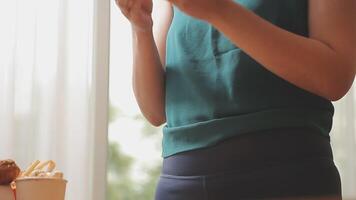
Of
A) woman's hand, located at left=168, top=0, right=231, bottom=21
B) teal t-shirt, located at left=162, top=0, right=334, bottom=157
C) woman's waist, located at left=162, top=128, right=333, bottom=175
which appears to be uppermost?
woman's hand, located at left=168, top=0, right=231, bottom=21

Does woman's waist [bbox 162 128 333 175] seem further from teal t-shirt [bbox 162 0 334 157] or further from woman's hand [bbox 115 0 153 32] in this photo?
woman's hand [bbox 115 0 153 32]

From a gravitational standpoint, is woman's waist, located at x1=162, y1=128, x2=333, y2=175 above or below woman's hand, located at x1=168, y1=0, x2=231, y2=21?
below

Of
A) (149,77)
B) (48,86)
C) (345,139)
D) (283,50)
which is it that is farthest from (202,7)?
(345,139)

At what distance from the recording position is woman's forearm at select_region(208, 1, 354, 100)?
0.63 meters

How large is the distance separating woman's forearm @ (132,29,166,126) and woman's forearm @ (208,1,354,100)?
0.21 m

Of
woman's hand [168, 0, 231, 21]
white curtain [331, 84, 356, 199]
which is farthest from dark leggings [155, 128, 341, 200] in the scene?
white curtain [331, 84, 356, 199]

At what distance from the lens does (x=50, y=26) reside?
148cm

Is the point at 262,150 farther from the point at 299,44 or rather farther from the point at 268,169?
the point at 299,44

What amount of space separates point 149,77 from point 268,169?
10.4 inches

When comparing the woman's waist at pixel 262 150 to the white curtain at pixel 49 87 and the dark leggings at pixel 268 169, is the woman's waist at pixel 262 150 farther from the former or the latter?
the white curtain at pixel 49 87

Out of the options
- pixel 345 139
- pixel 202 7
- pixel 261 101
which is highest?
pixel 202 7

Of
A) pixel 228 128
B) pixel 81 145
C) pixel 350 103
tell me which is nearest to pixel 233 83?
pixel 228 128

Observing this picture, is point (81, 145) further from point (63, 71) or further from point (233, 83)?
point (233, 83)

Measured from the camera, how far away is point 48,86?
4.79ft
